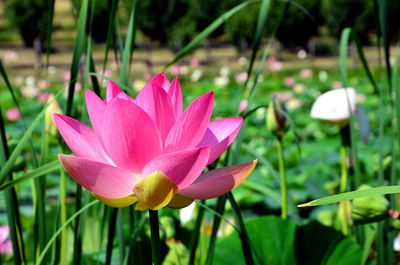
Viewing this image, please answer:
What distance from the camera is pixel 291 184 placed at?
148 centimetres

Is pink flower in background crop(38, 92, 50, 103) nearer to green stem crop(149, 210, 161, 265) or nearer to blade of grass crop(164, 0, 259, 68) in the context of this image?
blade of grass crop(164, 0, 259, 68)

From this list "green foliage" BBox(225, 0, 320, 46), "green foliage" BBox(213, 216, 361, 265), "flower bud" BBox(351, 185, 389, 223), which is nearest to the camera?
"flower bud" BBox(351, 185, 389, 223)

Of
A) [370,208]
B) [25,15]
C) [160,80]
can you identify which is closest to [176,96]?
[160,80]

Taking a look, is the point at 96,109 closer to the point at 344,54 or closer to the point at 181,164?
the point at 181,164

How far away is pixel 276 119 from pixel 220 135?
0.34m

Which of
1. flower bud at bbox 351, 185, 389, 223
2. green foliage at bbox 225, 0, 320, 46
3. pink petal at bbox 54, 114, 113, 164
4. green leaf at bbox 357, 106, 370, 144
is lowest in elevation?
flower bud at bbox 351, 185, 389, 223

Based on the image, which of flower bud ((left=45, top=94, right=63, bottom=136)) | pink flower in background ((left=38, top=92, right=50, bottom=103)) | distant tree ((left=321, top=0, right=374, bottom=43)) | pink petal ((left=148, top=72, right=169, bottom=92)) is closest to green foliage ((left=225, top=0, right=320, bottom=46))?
distant tree ((left=321, top=0, right=374, bottom=43))

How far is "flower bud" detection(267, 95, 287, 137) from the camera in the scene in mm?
631

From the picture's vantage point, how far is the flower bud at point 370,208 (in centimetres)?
46

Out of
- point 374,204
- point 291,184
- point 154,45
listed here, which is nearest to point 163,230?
point 374,204

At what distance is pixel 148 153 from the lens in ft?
0.89

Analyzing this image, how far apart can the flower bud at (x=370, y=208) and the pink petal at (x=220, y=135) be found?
0.22 meters

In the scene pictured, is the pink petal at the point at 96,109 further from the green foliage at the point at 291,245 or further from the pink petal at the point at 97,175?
the green foliage at the point at 291,245

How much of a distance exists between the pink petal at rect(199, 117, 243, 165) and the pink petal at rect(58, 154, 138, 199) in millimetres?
62
